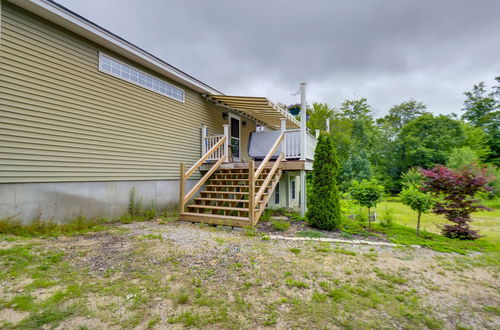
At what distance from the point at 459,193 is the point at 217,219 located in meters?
6.18

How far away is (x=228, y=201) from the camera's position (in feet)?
19.7

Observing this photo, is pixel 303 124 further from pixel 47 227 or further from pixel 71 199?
pixel 47 227

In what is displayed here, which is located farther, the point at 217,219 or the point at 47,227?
the point at 217,219

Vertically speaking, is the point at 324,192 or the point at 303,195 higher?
the point at 324,192

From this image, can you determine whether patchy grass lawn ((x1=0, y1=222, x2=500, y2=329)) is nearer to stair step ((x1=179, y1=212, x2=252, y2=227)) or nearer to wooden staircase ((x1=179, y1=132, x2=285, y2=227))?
stair step ((x1=179, y1=212, x2=252, y2=227))

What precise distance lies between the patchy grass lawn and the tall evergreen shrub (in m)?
1.39

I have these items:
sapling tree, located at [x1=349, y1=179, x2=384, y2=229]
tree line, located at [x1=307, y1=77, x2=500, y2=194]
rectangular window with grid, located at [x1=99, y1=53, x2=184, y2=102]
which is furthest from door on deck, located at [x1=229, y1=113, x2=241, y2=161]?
tree line, located at [x1=307, y1=77, x2=500, y2=194]

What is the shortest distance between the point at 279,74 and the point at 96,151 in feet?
49.0

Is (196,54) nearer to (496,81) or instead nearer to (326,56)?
(326,56)

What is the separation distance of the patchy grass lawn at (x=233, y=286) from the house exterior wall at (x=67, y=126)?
51.5 inches

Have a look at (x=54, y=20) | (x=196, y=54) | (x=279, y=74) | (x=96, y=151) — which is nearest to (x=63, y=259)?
(x=96, y=151)

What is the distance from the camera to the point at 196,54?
14203mm

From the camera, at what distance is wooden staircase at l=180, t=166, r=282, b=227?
554cm

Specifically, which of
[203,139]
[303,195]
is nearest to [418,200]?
[303,195]
